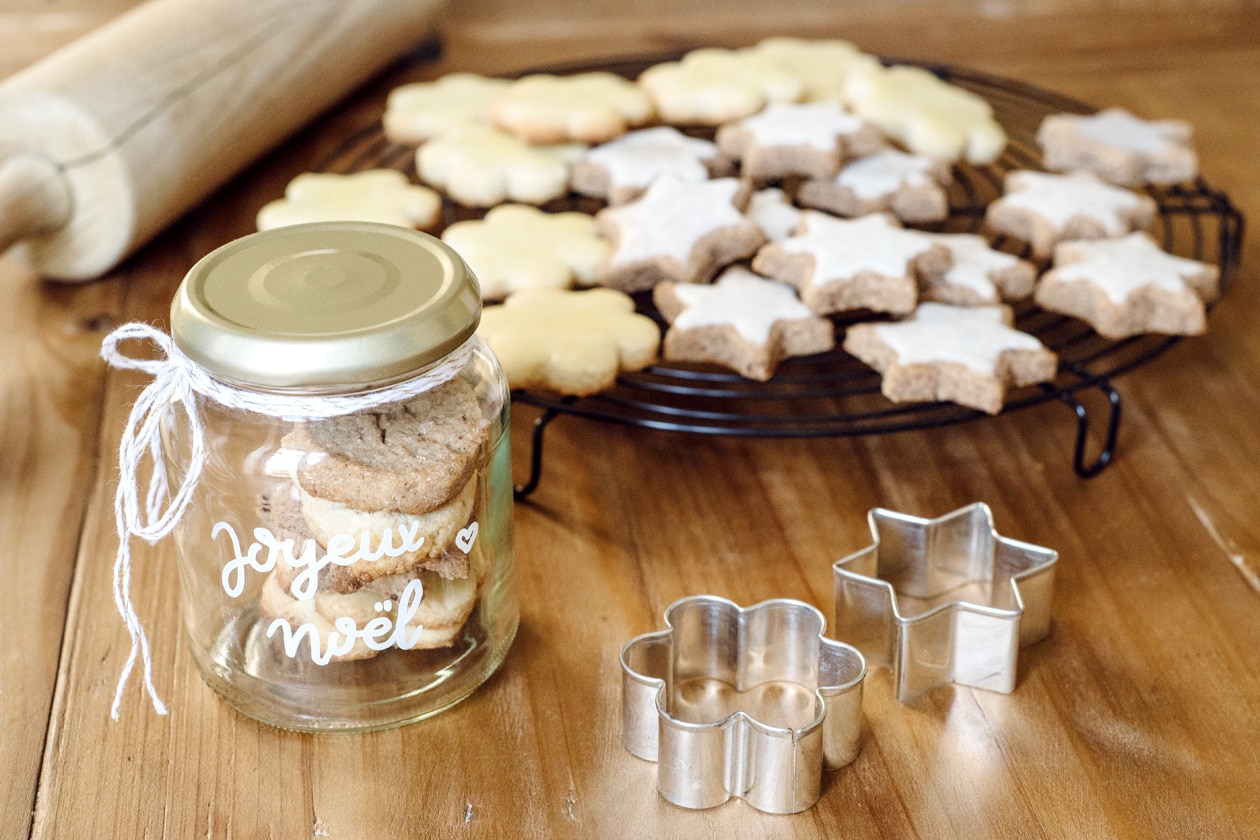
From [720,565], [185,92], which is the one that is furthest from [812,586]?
[185,92]

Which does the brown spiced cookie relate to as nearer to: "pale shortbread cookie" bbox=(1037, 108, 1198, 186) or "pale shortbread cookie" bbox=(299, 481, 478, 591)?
"pale shortbread cookie" bbox=(299, 481, 478, 591)

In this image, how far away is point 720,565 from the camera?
0.82m

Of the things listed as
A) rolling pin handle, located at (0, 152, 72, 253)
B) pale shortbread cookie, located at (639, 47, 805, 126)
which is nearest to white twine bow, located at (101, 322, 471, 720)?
rolling pin handle, located at (0, 152, 72, 253)

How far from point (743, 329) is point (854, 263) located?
0.38ft

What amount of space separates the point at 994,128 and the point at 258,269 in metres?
0.84

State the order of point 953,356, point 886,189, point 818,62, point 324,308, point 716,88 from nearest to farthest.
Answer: point 324,308 < point 953,356 < point 886,189 < point 716,88 < point 818,62

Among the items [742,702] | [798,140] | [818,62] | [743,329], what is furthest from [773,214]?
[742,702]

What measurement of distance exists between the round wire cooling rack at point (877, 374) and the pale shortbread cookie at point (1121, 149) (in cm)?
3

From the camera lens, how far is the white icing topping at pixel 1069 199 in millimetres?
1041

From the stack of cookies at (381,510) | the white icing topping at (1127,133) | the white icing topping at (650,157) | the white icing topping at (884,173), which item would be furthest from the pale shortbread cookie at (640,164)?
the stack of cookies at (381,510)

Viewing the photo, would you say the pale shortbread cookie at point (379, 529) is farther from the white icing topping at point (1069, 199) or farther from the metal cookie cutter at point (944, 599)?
the white icing topping at point (1069, 199)

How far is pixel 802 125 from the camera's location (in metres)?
1.12

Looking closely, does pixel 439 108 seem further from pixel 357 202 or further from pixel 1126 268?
pixel 1126 268

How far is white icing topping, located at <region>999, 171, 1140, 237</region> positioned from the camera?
1.04 meters
